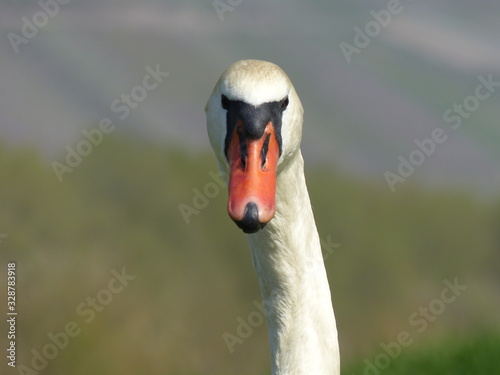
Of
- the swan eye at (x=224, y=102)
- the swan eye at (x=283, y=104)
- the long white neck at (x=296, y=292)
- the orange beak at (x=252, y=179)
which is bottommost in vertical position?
the long white neck at (x=296, y=292)

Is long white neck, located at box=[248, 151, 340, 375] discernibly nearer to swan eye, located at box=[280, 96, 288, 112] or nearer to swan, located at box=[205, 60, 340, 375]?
swan, located at box=[205, 60, 340, 375]

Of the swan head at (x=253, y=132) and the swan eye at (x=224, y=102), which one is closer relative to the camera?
the swan head at (x=253, y=132)

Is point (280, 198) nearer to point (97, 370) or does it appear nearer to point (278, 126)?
point (278, 126)

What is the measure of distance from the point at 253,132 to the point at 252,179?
0.16m

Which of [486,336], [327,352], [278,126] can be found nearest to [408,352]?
[486,336]

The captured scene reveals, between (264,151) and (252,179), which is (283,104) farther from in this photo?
(252,179)

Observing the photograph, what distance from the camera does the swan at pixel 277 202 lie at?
1.59 m

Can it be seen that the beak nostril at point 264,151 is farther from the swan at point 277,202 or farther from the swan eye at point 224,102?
the swan eye at point 224,102

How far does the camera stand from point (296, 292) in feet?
6.85

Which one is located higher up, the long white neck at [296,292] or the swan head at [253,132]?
the swan head at [253,132]

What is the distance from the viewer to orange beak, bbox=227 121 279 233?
58.0 inches

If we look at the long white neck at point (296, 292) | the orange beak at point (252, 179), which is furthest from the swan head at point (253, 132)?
the long white neck at point (296, 292)

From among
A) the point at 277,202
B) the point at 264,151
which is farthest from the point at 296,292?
the point at 264,151

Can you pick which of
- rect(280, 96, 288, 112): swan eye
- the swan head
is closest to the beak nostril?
the swan head
